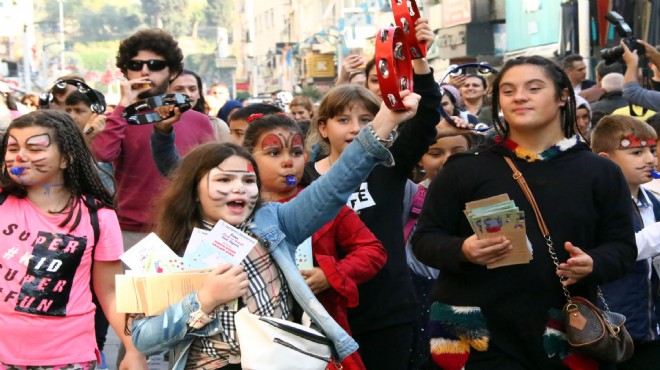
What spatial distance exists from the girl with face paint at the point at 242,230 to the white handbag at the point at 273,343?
0.14 metres

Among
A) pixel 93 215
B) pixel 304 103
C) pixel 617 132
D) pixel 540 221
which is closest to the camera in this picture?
pixel 540 221

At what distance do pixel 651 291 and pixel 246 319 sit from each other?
2672mm

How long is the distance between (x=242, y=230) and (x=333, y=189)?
417 millimetres

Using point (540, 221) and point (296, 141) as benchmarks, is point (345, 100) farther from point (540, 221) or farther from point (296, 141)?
point (540, 221)

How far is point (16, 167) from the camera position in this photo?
5.02 meters

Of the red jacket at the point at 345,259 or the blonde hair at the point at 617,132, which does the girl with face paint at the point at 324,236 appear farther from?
the blonde hair at the point at 617,132

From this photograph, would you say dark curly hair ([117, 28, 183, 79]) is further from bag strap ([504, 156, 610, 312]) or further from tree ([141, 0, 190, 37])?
tree ([141, 0, 190, 37])

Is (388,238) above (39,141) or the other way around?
the other way around

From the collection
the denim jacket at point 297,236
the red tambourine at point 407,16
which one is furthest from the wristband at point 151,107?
the denim jacket at point 297,236

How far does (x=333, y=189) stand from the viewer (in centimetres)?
411

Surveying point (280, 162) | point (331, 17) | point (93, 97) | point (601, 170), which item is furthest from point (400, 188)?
point (331, 17)

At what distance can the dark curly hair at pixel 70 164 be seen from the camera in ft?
16.7

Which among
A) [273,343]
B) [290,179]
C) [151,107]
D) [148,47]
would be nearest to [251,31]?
[148,47]

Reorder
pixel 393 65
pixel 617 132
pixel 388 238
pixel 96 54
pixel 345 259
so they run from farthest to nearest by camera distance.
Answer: pixel 96 54
pixel 617 132
pixel 388 238
pixel 345 259
pixel 393 65
